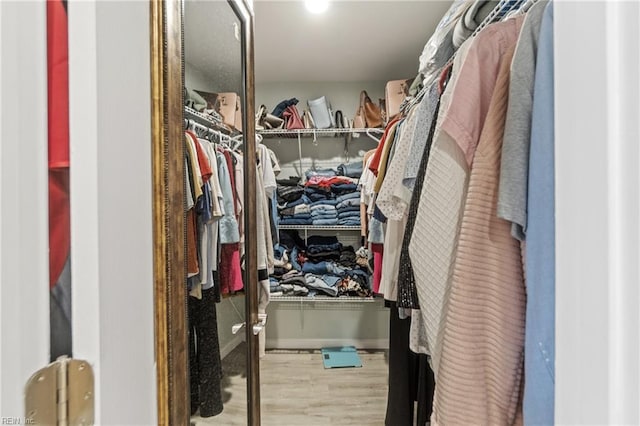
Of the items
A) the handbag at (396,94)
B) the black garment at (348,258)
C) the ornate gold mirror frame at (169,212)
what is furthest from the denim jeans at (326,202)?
the ornate gold mirror frame at (169,212)

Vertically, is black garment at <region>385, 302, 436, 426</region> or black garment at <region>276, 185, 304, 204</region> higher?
black garment at <region>276, 185, 304, 204</region>

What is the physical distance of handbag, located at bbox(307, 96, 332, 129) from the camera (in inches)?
105

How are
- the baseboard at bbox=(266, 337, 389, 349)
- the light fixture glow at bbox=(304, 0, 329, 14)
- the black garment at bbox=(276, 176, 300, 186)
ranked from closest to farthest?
the light fixture glow at bbox=(304, 0, 329, 14), the black garment at bbox=(276, 176, 300, 186), the baseboard at bbox=(266, 337, 389, 349)

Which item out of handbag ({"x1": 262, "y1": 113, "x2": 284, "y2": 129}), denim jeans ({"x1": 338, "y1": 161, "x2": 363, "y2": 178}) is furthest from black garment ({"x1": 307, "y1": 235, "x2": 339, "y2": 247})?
Result: handbag ({"x1": 262, "y1": 113, "x2": 284, "y2": 129})

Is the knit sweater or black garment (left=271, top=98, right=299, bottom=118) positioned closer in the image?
the knit sweater

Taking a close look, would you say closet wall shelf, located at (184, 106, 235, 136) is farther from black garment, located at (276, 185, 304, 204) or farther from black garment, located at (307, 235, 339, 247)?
black garment, located at (307, 235, 339, 247)

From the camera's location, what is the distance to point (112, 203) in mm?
430

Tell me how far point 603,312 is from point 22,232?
0.62 meters

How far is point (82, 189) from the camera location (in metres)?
0.39

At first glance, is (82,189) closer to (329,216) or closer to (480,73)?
(480,73)

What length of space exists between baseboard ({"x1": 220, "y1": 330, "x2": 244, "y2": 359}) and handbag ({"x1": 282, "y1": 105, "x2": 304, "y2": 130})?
1.86m

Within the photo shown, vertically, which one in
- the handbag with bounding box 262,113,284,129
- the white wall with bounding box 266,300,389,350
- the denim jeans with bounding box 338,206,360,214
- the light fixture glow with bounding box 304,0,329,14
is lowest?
the white wall with bounding box 266,300,389,350

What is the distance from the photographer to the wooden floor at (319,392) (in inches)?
75.1

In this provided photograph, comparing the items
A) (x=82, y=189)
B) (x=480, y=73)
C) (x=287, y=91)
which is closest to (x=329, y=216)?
(x=287, y=91)
